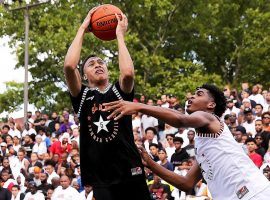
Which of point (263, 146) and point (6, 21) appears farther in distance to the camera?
point (6, 21)

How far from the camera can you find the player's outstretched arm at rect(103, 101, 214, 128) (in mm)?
5551

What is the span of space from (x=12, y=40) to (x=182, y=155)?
1995 cm

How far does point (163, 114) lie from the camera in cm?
589

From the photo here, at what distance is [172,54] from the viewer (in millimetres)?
36625

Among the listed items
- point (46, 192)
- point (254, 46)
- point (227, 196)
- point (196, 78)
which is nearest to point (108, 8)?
point (227, 196)

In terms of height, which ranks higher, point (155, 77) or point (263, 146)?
point (155, 77)

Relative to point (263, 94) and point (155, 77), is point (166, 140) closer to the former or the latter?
point (263, 94)

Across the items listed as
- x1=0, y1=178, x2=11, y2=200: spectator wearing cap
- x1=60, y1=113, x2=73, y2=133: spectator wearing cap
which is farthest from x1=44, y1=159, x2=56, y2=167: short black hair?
x1=60, y1=113, x2=73, y2=133: spectator wearing cap

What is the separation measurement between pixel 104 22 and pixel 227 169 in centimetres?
186

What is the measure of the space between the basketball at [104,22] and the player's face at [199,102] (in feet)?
3.49

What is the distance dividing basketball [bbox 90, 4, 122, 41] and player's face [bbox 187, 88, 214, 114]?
1.06m

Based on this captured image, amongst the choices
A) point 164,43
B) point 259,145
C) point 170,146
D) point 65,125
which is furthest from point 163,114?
point 164,43

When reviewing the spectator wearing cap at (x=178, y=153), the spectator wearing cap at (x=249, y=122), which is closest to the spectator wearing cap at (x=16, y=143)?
the spectator wearing cap at (x=178, y=153)

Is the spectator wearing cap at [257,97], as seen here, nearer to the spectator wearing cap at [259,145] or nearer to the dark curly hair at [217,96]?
the spectator wearing cap at [259,145]
